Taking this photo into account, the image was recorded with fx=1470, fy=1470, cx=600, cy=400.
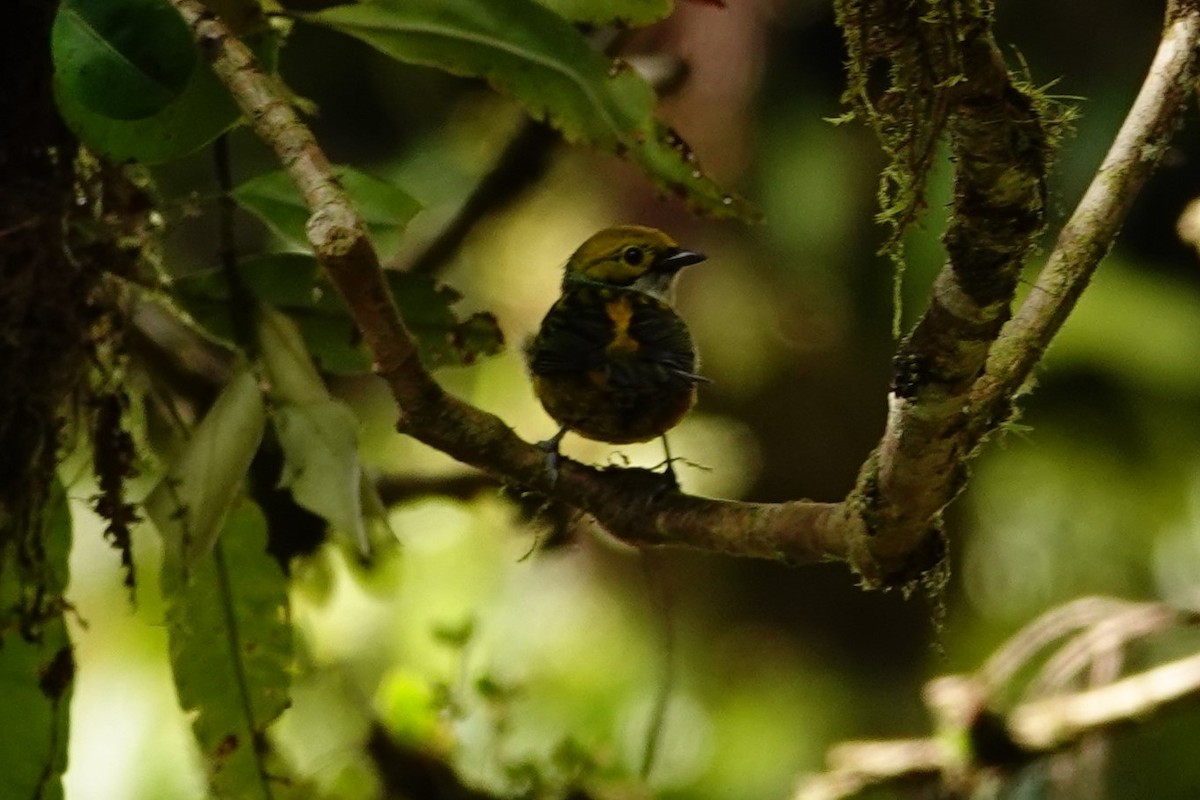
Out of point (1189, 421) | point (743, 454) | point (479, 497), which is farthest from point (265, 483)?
point (1189, 421)

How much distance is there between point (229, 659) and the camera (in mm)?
1067

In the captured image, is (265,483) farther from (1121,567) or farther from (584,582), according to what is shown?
(1121,567)

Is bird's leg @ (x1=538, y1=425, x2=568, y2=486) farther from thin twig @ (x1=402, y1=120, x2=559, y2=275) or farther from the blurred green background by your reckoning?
the blurred green background

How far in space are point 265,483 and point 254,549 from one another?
0.38 meters

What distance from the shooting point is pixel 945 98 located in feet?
1.76

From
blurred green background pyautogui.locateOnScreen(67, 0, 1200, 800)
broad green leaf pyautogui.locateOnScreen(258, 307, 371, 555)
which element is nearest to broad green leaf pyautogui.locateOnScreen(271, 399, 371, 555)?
broad green leaf pyautogui.locateOnScreen(258, 307, 371, 555)

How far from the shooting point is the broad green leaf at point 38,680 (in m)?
1.01

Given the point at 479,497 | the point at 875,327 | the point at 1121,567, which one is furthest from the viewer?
the point at 875,327

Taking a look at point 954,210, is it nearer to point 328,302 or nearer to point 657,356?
point 657,356

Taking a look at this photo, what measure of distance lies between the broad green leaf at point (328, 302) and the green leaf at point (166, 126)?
0.21 meters

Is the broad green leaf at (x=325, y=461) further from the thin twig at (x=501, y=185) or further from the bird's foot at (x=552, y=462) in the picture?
the thin twig at (x=501, y=185)

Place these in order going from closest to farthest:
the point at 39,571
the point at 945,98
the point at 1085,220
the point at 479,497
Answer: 1. the point at 945,98
2. the point at 1085,220
3. the point at 39,571
4. the point at 479,497

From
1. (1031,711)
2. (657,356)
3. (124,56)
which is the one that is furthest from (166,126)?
(1031,711)

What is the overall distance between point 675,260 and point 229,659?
1.42ft
